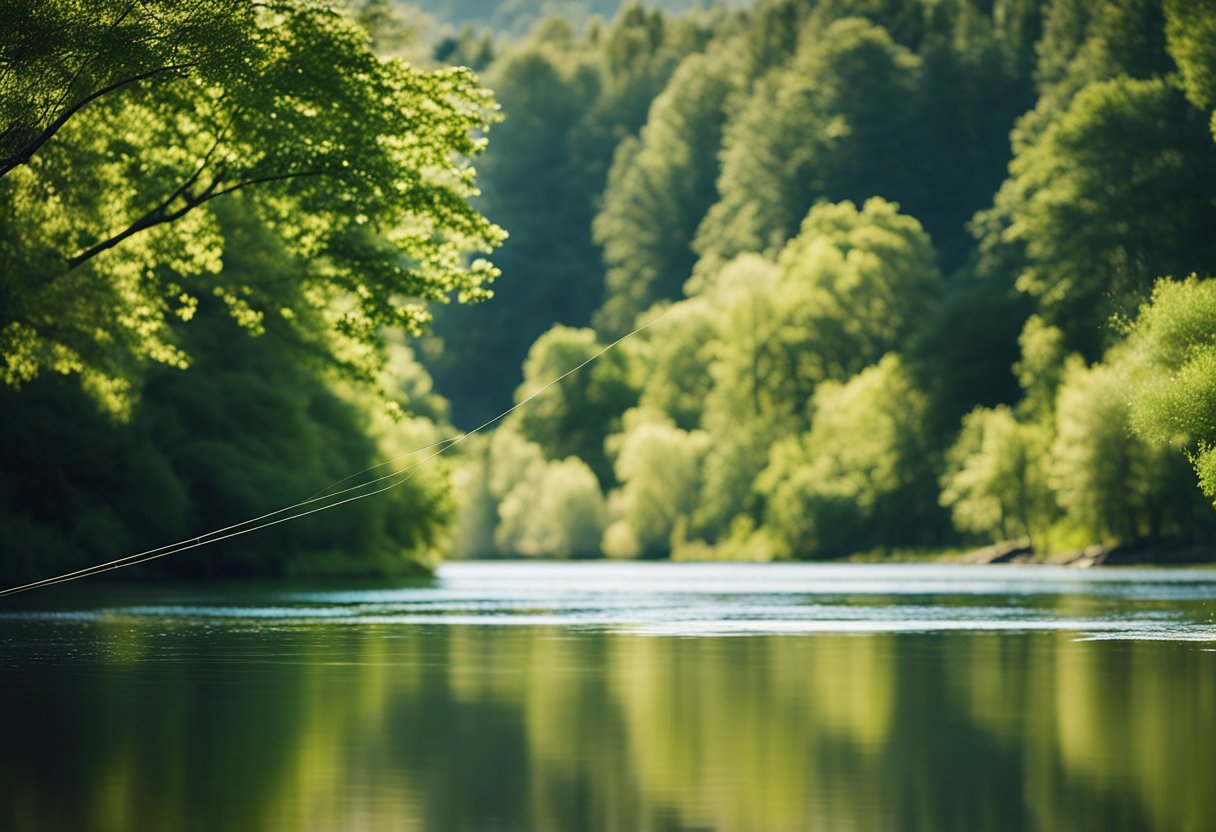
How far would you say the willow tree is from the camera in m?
26.7

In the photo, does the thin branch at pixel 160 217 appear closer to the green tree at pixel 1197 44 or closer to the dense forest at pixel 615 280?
the dense forest at pixel 615 280

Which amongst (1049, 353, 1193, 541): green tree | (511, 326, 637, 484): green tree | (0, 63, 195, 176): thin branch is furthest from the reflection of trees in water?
(511, 326, 637, 484): green tree

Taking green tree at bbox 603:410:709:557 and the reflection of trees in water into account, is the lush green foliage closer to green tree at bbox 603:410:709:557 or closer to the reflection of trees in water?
the reflection of trees in water

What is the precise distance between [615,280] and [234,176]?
11396cm

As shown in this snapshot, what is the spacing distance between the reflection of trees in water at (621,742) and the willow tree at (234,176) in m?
9.62

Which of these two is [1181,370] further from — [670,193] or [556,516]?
[670,193]

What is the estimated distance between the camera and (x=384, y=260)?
30.5 metres

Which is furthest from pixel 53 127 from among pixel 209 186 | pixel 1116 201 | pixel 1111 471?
pixel 1116 201

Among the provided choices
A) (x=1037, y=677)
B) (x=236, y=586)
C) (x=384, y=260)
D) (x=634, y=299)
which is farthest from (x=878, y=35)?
(x=1037, y=677)

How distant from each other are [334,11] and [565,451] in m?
93.4

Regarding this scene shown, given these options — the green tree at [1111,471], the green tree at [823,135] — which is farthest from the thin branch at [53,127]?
the green tree at [823,135]

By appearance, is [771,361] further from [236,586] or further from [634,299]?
[236,586]

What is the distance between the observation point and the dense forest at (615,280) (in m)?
29.2

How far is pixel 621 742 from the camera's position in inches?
478
